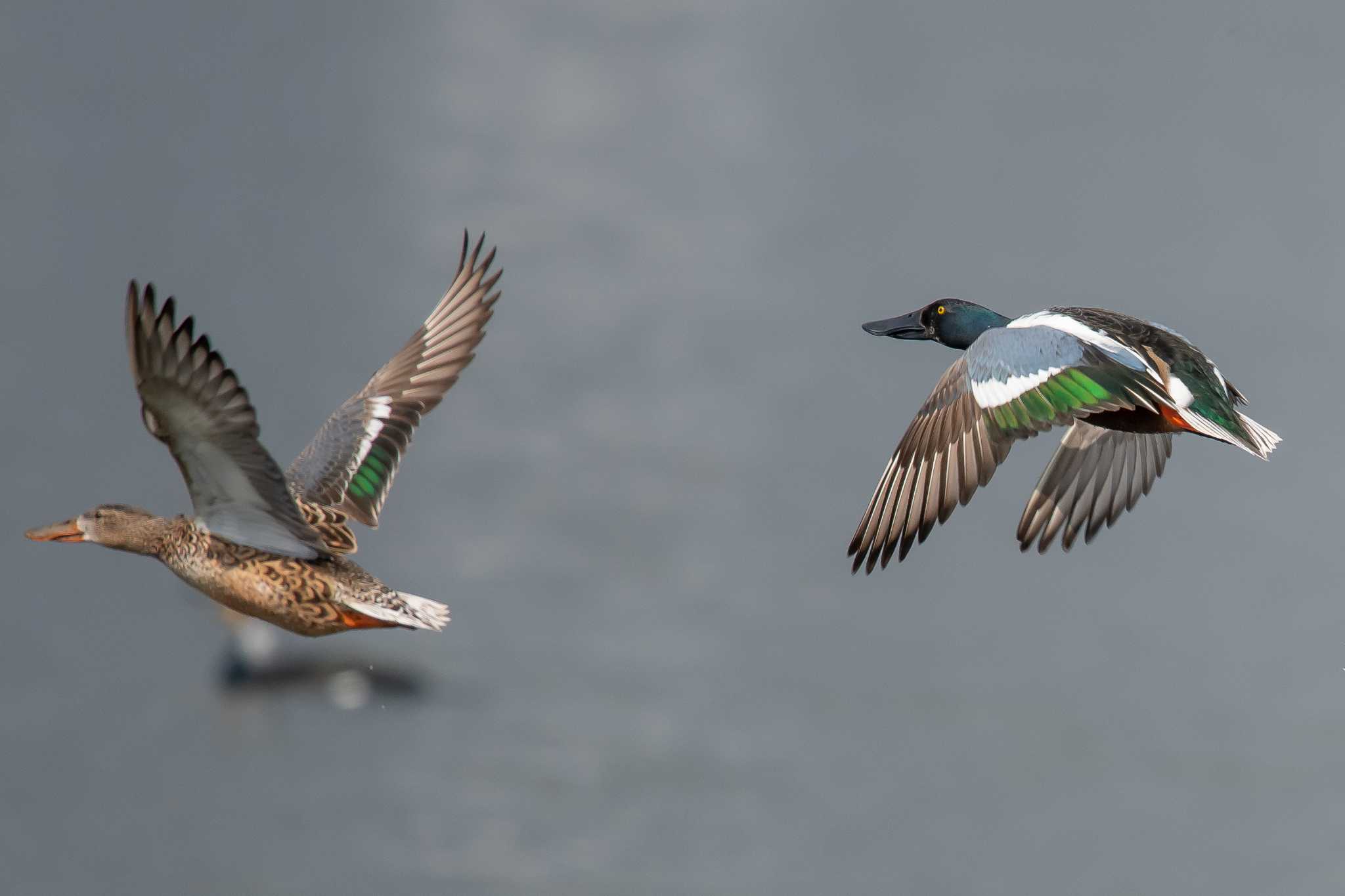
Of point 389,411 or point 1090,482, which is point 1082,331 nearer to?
point 1090,482

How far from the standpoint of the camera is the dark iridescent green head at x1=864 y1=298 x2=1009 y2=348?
225 inches

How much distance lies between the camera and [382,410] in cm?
521

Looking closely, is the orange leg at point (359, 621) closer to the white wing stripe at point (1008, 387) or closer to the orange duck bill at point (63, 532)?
the orange duck bill at point (63, 532)

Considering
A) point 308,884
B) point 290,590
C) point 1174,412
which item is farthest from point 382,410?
point 308,884

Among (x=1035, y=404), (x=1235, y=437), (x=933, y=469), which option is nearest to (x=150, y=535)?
(x=933, y=469)

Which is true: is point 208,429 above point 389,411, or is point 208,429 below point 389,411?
below

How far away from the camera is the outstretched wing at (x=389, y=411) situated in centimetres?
498

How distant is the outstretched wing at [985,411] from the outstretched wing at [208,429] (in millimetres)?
1414

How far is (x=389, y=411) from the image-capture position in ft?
17.1

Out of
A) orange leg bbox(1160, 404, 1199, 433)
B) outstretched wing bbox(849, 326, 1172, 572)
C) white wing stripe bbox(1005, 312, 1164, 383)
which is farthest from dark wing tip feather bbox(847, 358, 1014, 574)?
orange leg bbox(1160, 404, 1199, 433)

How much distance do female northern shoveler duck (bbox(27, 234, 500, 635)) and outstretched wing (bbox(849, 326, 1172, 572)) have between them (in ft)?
3.89

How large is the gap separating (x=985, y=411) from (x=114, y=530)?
2.15 m

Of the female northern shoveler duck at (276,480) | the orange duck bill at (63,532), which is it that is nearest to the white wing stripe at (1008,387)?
the female northern shoveler duck at (276,480)

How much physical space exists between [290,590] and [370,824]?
13.1m
